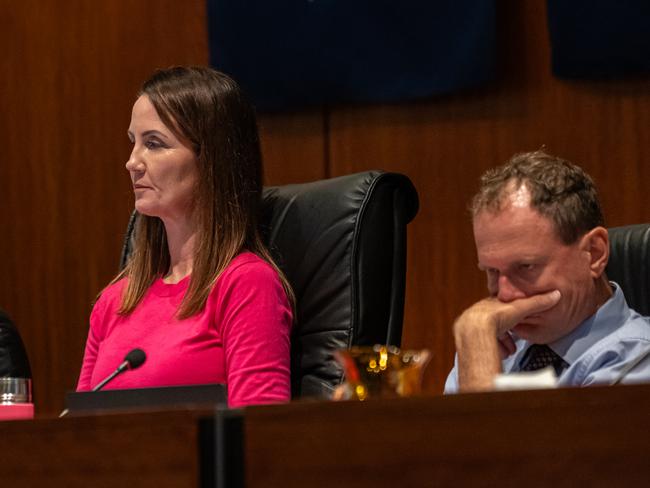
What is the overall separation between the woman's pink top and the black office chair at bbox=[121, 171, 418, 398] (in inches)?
2.2

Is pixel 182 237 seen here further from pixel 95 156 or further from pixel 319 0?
pixel 95 156

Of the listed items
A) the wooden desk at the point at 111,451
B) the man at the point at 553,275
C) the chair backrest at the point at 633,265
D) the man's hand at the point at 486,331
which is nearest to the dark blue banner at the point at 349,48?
the chair backrest at the point at 633,265

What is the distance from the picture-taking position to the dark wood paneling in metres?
3.15

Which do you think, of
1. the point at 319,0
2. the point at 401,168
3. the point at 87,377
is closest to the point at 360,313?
the point at 87,377

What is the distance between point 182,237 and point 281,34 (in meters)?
0.89

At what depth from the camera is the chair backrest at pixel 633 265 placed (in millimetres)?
1816

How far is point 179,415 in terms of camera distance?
0.97m

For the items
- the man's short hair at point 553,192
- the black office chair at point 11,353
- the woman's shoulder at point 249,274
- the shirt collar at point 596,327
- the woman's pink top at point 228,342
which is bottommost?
the black office chair at point 11,353

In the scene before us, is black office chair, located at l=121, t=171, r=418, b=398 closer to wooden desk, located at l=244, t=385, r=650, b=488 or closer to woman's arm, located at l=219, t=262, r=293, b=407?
woman's arm, located at l=219, t=262, r=293, b=407

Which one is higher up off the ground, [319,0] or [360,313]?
[319,0]

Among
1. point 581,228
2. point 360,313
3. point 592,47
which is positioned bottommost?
point 360,313

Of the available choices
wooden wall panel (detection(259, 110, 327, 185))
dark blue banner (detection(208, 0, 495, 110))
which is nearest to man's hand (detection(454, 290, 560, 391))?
dark blue banner (detection(208, 0, 495, 110))

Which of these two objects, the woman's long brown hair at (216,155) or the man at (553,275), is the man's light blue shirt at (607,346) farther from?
the woman's long brown hair at (216,155)

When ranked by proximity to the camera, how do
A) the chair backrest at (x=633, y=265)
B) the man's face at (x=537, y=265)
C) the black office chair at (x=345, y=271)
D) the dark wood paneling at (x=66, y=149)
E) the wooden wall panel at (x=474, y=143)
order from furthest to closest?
the dark wood paneling at (x=66, y=149) < the wooden wall panel at (x=474, y=143) < the black office chair at (x=345, y=271) < the chair backrest at (x=633, y=265) < the man's face at (x=537, y=265)
